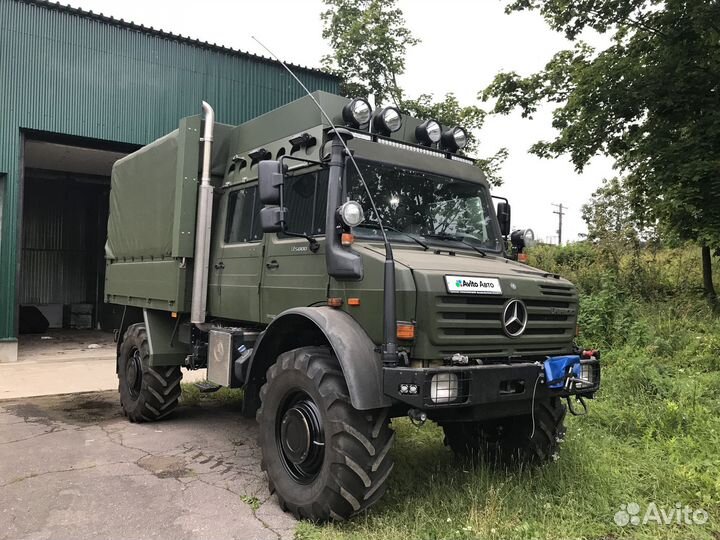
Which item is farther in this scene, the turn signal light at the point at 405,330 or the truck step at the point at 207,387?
the truck step at the point at 207,387

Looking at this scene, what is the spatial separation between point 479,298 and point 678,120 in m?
7.03

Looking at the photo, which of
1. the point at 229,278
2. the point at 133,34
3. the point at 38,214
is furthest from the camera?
the point at 38,214

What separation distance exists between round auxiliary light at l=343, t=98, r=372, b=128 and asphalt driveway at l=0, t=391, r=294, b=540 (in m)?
3.01

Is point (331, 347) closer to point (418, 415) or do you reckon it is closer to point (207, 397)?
point (418, 415)

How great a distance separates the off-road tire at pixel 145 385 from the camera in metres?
6.33

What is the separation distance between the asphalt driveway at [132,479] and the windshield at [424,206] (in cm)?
225

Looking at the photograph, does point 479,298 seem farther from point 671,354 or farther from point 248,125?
point 671,354

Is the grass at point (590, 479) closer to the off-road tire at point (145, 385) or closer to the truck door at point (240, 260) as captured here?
the truck door at point (240, 260)

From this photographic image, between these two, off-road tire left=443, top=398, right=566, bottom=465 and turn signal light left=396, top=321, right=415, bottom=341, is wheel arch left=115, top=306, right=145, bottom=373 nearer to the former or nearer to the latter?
off-road tire left=443, top=398, right=566, bottom=465

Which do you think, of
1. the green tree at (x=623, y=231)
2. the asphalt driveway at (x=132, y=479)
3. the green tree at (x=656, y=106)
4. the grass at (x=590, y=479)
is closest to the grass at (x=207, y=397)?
the asphalt driveway at (x=132, y=479)

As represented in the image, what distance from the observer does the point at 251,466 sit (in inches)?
197

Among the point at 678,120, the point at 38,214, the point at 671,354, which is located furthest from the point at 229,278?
the point at 38,214

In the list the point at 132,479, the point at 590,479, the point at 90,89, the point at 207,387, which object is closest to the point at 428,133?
the point at 590,479

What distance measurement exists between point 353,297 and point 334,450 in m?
1.03
